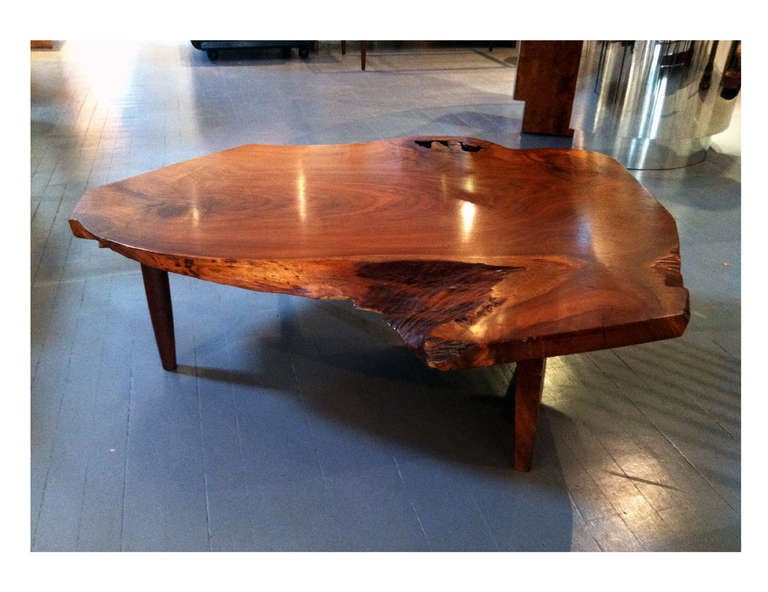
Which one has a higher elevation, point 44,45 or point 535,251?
point 535,251

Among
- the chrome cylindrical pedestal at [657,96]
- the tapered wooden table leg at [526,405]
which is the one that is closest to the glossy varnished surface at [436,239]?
the tapered wooden table leg at [526,405]

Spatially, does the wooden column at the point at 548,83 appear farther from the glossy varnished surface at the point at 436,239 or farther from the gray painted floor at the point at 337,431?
the glossy varnished surface at the point at 436,239

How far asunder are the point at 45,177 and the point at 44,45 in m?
3.54

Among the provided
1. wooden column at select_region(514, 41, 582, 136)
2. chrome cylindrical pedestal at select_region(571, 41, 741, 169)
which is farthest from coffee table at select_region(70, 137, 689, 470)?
wooden column at select_region(514, 41, 582, 136)

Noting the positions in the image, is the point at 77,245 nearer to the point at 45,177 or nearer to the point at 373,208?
the point at 45,177

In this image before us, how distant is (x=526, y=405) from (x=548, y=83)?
104 inches

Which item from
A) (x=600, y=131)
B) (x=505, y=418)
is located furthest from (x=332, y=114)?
(x=505, y=418)

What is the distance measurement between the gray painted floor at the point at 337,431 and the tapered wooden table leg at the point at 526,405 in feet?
0.16

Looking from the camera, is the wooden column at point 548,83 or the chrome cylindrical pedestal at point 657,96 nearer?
the chrome cylindrical pedestal at point 657,96

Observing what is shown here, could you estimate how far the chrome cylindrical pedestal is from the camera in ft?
10.2

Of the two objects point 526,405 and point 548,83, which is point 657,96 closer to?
point 548,83

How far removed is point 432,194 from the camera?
170cm

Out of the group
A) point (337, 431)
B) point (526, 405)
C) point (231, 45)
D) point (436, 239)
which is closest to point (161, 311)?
point (337, 431)

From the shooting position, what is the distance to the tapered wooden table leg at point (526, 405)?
1.37m
